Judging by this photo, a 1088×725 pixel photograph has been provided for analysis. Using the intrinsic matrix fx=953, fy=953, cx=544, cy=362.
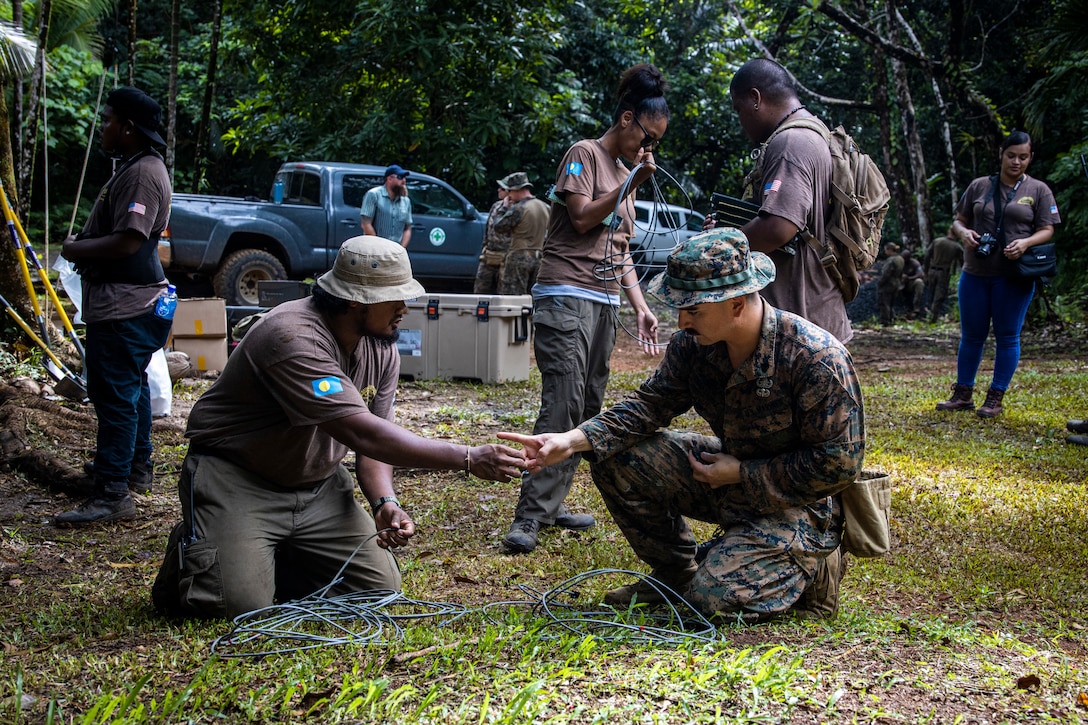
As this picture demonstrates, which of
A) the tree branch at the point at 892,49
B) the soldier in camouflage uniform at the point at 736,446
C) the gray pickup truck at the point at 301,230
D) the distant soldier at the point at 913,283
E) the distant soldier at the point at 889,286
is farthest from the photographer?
the distant soldier at the point at 913,283

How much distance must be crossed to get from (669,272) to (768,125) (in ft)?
3.96

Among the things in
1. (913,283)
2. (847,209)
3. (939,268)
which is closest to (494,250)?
(847,209)

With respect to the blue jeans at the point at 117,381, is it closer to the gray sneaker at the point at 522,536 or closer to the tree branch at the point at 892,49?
the gray sneaker at the point at 522,536

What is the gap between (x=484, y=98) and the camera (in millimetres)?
14852

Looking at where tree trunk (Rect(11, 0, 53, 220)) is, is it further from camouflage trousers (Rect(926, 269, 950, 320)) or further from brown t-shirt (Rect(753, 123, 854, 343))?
camouflage trousers (Rect(926, 269, 950, 320))

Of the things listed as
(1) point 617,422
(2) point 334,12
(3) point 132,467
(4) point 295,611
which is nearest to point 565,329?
(1) point 617,422

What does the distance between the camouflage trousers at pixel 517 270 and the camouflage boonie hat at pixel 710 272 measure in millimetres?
7832

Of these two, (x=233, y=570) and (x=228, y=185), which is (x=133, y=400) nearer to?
(x=233, y=570)

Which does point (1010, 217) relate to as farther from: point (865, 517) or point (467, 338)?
point (467, 338)

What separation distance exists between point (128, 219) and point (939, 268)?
1469 centimetres

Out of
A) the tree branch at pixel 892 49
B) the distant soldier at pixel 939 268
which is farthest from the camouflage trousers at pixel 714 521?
the distant soldier at pixel 939 268

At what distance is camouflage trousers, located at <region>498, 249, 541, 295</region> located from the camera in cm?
1084

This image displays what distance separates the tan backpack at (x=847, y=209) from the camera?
3770 mm

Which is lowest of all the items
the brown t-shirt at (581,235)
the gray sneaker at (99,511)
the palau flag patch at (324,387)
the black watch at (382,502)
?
the gray sneaker at (99,511)
